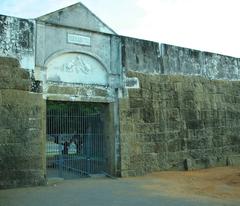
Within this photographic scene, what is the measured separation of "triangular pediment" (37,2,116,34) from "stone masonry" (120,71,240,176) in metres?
1.68

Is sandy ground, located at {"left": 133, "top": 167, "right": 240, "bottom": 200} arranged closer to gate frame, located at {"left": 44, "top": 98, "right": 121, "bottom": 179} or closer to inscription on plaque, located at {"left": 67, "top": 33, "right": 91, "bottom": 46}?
gate frame, located at {"left": 44, "top": 98, "right": 121, "bottom": 179}

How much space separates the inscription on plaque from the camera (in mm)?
10266

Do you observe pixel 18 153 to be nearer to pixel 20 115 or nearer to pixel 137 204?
pixel 20 115

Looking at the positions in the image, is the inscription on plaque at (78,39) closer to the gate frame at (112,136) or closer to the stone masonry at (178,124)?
the stone masonry at (178,124)

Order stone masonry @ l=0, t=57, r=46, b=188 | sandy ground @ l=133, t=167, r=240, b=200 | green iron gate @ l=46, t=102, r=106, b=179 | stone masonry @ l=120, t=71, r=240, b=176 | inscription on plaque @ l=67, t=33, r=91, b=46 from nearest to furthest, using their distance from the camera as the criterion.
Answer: sandy ground @ l=133, t=167, r=240, b=200 < stone masonry @ l=0, t=57, r=46, b=188 < inscription on plaque @ l=67, t=33, r=91, b=46 < green iron gate @ l=46, t=102, r=106, b=179 < stone masonry @ l=120, t=71, r=240, b=176

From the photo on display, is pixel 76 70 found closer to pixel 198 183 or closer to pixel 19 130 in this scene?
pixel 19 130

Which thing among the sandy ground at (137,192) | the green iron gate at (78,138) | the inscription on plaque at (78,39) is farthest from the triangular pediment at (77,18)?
the sandy ground at (137,192)

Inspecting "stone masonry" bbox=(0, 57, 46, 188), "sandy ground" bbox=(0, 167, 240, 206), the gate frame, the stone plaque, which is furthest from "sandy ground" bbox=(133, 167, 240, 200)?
"stone masonry" bbox=(0, 57, 46, 188)

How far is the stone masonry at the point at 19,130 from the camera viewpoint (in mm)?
8852

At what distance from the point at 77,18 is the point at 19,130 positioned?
11.5 feet

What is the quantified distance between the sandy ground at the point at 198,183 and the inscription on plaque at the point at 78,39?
4155 millimetres

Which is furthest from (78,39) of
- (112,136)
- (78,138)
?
(78,138)

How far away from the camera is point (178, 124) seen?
12.2m

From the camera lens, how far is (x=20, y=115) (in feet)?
29.9
